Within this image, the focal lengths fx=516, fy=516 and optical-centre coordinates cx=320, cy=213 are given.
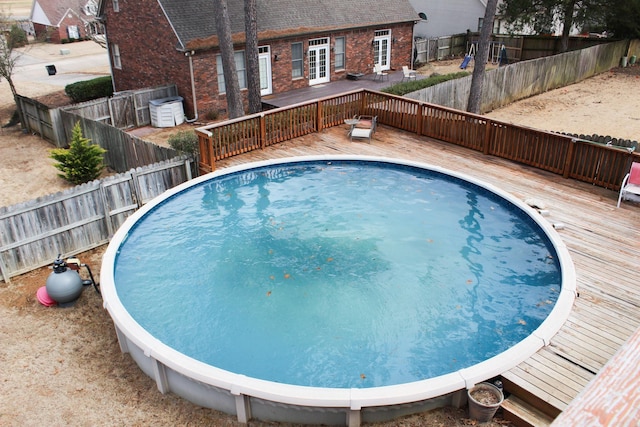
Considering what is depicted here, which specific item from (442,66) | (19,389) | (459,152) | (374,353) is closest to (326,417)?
(374,353)

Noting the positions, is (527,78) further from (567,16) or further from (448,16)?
(448,16)

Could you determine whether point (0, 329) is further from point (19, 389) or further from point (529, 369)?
point (529, 369)

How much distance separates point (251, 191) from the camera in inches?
512

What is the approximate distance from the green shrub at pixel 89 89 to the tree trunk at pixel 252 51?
971 centimetres

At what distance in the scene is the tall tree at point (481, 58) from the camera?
1797 centimetres

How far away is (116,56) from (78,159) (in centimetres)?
1056

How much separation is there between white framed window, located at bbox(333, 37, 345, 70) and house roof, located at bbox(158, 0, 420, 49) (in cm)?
81

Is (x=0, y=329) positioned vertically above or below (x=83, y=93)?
below

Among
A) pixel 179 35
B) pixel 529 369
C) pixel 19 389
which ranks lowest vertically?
pixel 19 389

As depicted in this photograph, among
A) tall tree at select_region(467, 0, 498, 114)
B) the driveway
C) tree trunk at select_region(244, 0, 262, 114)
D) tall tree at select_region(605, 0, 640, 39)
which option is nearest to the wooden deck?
tree trunk at select_region(244, 0, 262, 114)

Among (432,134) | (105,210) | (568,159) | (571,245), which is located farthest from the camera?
(432,134)

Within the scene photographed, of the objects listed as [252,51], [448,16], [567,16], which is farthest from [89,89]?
[567,16]

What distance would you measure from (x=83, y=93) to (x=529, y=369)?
23045mm

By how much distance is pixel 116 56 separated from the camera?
23.2m
